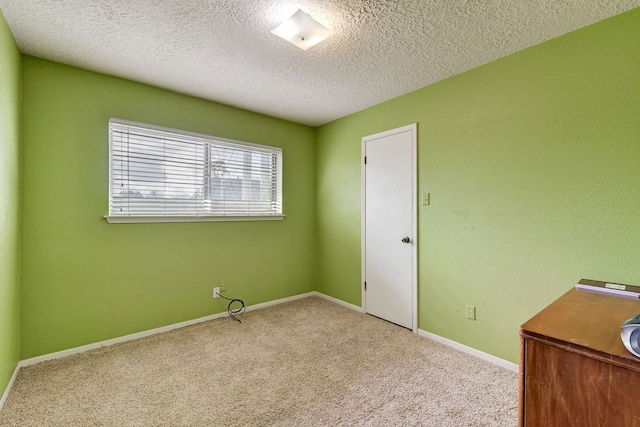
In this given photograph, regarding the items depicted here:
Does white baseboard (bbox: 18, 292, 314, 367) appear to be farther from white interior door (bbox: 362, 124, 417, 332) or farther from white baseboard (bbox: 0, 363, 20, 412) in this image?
white interior door (bbox: 362, 124, 417, 332)

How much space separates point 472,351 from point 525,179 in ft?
4.78

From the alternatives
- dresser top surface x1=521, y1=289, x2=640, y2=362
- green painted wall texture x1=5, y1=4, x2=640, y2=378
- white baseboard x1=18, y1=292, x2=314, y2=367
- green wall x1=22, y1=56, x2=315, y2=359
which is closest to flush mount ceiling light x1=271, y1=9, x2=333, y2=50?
green painted wall texture x1=5, y1=4, x2=640, y2=378

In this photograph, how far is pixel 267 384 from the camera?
6.56ft

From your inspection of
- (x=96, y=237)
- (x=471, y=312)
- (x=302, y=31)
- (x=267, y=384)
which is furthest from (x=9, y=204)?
(x=471, y=312)

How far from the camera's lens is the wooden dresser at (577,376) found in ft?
3.01

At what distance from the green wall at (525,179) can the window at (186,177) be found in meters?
1.68

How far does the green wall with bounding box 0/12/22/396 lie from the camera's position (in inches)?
69.2

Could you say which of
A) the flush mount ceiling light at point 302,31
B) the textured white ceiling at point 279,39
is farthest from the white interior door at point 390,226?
the flush mount ceiling light at point 302,31

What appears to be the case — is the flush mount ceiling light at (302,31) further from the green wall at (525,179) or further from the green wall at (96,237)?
the green wall at (96,237)

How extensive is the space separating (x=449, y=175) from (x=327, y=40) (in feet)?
5.01

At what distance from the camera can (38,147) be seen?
88.3 inches

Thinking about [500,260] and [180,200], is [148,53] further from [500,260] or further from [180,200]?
[500,260]

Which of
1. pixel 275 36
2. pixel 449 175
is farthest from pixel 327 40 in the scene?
pixel 449 175

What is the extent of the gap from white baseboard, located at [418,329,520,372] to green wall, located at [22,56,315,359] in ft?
6.61
